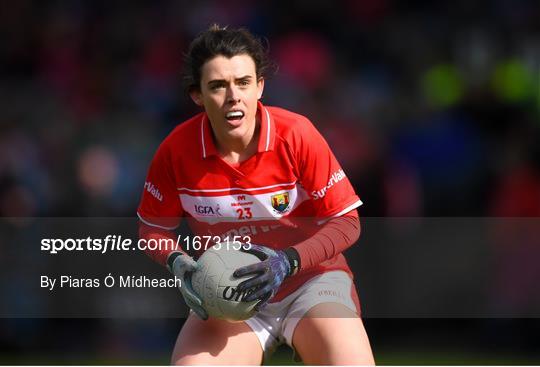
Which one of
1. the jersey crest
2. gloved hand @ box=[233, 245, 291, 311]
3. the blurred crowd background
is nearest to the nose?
the jersey crest

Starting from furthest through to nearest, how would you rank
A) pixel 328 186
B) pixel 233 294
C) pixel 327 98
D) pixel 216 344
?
pixel 327 98 < pixel 328 186 < pixel 216 344 < pixel 233 294

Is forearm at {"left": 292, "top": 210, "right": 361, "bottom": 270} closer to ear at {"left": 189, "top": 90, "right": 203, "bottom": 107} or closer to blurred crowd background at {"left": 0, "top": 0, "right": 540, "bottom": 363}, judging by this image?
ear at {"left": 189, "top": 90, "right": 203, "bottom": 107}

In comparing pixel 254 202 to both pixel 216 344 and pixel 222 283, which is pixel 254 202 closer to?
pixel 222 283

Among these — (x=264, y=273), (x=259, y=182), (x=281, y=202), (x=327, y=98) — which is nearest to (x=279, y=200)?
(x=281, y=202)

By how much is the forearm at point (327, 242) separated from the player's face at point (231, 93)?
560mm

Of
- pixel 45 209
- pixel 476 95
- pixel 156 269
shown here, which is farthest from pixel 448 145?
pixel 45 209

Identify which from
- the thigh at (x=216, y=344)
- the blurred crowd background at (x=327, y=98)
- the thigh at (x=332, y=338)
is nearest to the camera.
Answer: the thigh at (x=332, y=338)

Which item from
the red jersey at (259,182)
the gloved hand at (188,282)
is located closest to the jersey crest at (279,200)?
the red jersey at (259,182)

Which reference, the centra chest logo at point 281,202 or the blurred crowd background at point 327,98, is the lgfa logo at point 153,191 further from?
the blurred crowd background at point 327,98

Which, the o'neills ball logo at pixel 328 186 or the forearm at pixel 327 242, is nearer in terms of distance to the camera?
the forearm at pixel 327 242

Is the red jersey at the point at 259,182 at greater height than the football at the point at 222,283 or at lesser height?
greater

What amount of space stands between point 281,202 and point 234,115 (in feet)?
1.49

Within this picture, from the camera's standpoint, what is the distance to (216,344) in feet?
14.3

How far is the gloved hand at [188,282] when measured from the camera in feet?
14.2
